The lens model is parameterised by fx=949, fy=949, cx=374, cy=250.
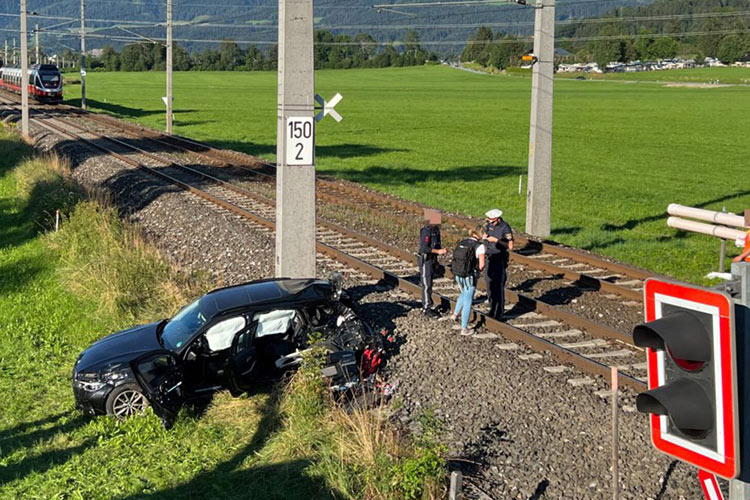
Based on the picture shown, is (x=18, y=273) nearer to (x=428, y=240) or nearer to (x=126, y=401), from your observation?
(x=126, y=401)

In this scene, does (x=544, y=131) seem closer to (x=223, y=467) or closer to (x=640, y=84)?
(x=223, y=467)

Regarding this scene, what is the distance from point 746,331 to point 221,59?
649 ft

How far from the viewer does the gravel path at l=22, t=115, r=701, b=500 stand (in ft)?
28.5

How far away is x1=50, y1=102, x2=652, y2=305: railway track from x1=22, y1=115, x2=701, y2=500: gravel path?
1025mm

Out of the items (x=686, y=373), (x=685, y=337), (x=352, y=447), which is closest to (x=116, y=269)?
(x=352, y=447)

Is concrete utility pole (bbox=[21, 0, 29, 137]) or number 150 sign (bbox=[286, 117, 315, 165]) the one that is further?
concrete utility pole (bbox=[21, 0, 29, 137])

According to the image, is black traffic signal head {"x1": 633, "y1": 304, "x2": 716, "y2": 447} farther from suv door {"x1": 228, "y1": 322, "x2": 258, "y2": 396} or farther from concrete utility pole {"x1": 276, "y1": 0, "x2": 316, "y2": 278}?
concrete utility pole {"x1": 276, "y1": 0, "x2": 316, "y2": 278}

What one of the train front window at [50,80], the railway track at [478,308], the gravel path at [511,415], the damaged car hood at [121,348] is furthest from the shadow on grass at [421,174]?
the train front window at [50,80]

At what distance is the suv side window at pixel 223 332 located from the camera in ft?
37.7

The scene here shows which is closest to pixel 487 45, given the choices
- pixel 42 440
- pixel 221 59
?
pixel 221 59

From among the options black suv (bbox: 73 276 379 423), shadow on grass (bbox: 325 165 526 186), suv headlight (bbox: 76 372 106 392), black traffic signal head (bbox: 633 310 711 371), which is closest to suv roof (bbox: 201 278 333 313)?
black suv (bbox: 73 276 379 423)

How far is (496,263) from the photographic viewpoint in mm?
14156

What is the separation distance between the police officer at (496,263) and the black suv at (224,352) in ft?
9.26

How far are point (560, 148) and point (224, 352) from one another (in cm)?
4071
